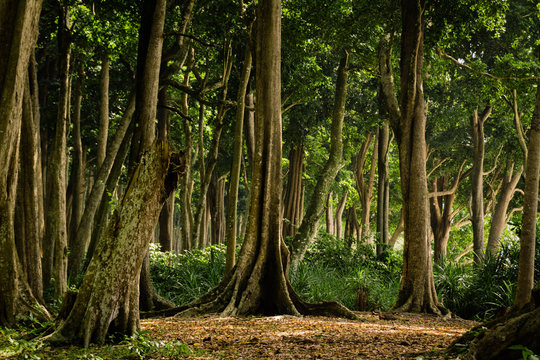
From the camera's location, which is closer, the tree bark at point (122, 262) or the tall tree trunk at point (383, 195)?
the tree bark at point (122, 262)

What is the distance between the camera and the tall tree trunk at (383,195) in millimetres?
16562

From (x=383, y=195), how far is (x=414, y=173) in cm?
726

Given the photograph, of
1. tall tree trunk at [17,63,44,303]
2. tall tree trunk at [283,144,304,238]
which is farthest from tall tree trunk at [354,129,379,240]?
tall tree trunk at [17,63,44,303]

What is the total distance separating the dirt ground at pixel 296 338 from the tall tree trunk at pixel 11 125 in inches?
63.9

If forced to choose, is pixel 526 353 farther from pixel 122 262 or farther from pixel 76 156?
pixel 76 156

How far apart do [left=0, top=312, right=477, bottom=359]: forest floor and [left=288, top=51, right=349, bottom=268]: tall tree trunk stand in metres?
5.89

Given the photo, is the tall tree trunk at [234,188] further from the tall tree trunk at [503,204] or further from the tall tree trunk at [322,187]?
the tall tree trunk at [503,204]

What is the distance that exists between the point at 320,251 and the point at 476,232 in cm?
757

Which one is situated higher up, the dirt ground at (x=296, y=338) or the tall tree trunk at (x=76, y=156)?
the tall tree trunk at (x=76, y=156)

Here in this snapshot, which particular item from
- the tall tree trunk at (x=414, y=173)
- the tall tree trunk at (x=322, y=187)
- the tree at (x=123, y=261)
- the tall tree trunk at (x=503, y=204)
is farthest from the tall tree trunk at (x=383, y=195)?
the tree at (x=123, y=261)

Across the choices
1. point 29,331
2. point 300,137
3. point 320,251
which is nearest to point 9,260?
point 29,331

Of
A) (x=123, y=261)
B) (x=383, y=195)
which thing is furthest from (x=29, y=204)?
(x=383, y=195)

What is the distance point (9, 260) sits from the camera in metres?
5.50

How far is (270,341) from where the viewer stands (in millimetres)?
5516
